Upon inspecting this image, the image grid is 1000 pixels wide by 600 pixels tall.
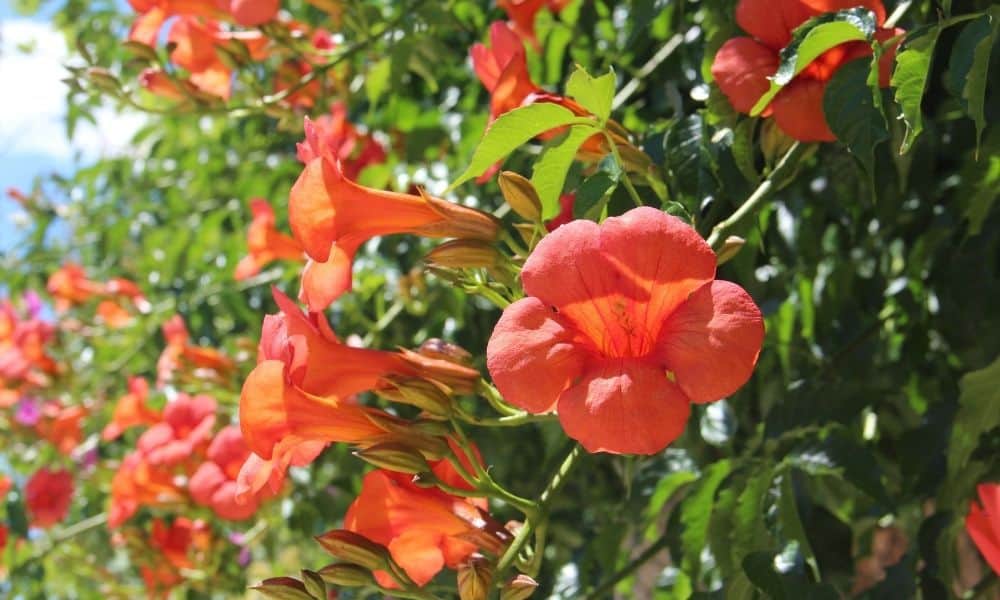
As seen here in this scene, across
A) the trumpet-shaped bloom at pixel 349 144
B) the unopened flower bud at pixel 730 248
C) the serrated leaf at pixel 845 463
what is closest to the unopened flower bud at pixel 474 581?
the unopened flower bud at pixel 730 248

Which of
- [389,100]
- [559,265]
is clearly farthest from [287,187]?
[559,265]

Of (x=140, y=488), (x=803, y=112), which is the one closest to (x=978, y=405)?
(x=803, y=112)

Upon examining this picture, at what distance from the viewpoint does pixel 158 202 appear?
182 inches

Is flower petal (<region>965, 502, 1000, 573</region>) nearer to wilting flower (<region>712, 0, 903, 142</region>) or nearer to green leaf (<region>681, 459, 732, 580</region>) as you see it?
green leaf (<region>681, 459, 732, 580</region>)

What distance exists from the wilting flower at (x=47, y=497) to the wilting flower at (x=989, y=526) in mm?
3252

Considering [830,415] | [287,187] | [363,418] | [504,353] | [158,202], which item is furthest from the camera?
[158,202]

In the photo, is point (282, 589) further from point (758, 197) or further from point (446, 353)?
point (758, 197)

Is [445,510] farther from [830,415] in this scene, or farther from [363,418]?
[830,415]

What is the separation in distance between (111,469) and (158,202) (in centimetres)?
121

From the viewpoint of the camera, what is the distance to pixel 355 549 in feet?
4.62

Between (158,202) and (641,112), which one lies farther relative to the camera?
(158,202)

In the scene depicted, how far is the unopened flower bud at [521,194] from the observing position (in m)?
1.40

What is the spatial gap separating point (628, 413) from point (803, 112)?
619 mm

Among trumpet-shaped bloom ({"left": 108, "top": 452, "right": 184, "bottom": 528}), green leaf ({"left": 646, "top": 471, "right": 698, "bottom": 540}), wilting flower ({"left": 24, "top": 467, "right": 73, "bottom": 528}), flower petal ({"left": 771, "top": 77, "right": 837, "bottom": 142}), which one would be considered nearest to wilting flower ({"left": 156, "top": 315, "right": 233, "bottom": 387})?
trumpet-shaped bloom ({"left": 108, "top": 452, "right": 184, "bottom": 528})
